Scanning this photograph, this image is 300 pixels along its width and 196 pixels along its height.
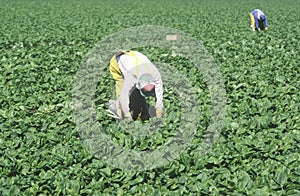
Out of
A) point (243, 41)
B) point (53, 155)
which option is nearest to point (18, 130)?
point (53, 155)

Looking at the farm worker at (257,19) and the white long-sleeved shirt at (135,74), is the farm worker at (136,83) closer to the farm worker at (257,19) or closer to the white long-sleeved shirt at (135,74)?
the white long-sleeved shirt at (135,74)

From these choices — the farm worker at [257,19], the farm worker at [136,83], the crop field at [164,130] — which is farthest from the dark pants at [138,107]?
the farm worker at [257,19]

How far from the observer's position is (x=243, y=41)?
13.3m

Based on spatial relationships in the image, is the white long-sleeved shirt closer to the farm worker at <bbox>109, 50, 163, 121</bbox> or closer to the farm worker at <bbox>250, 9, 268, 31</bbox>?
the farm worker at <bbox>109, 50, 163, 121</bbox>

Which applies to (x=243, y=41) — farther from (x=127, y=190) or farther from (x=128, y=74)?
(x=127, y=190)

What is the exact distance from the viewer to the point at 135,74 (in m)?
5.52

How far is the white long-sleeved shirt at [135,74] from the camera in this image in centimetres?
550

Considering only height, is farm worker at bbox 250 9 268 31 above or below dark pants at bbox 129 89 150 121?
above

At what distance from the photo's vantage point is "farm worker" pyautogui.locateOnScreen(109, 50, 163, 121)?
5.41 meters

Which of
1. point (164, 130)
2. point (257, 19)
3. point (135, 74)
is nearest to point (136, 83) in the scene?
point (135, 74)

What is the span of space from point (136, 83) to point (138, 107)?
86 centimetres

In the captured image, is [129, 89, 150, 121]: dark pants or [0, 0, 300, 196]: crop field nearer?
[0, 0, 300, 196]: crop field

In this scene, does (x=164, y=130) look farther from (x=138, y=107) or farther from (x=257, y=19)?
(x=257, y=19)

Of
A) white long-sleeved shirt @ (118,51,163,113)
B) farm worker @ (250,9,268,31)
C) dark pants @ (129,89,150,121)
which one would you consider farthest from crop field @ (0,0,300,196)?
farm worker @ (250,9,268,31)
